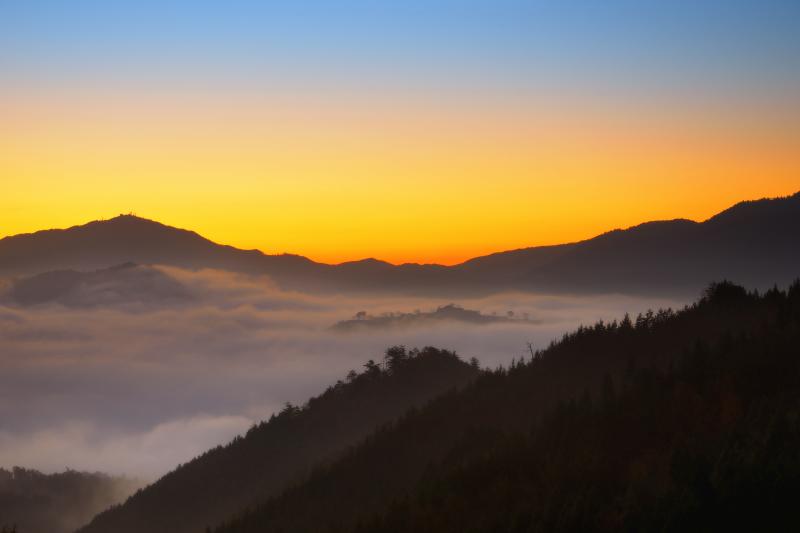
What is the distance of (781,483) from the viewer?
2928 centimetres

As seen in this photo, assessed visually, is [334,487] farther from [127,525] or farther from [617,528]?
[127,525]

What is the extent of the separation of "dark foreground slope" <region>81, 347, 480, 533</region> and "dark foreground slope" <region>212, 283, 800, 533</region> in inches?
1355

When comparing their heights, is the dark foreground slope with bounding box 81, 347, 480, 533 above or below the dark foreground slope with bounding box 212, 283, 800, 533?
below

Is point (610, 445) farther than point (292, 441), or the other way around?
point (292, 441)

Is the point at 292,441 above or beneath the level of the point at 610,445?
beneath

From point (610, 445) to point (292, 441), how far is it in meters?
99.5

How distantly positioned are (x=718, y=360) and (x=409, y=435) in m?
45.0

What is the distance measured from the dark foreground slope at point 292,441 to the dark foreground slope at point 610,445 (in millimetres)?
34407

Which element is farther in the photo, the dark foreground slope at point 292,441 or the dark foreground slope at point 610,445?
the dark foreground slope at point 292,441

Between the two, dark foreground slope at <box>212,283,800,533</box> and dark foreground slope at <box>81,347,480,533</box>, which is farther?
dark foreground slope at <box>81,347,480,533</box>

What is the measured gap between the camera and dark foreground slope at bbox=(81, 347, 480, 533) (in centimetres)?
13075

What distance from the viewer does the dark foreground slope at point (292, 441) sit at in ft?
429

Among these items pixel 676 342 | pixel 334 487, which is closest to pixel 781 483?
pixel 676 342

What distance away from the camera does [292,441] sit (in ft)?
465
